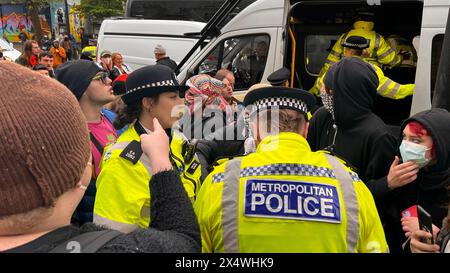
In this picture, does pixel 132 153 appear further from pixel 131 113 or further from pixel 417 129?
pixel 417 129

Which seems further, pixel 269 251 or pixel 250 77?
pixel 250 77

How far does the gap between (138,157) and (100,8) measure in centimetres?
2344

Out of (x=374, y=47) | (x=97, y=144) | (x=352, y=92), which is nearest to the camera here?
(x=352, y=92)

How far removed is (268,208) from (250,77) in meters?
4.58

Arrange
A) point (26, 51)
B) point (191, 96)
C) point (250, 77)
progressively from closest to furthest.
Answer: point (191, 96) < point (250, 77) < point (26, 51)

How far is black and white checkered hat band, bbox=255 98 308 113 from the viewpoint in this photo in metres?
1.96

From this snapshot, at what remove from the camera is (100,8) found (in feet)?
76.4

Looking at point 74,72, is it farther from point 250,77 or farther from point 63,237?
point 250,77

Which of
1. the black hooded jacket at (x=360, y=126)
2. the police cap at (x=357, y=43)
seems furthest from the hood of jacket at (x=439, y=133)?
the police cap at (x=357, y=43)

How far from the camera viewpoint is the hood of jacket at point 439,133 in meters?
2.11

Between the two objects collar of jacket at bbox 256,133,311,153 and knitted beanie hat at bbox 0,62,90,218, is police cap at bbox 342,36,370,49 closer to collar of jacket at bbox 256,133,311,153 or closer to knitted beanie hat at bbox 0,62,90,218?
collar of jacket at bbox 256,133,311,153

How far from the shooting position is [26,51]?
7.34 metres

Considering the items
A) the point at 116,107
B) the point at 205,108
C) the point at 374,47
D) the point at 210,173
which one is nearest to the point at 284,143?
the point at 210,173
